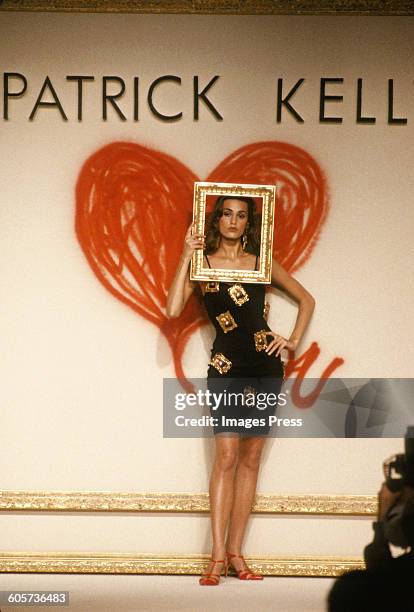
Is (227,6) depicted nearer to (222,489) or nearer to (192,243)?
(192,243)

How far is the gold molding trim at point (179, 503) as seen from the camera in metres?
4.28

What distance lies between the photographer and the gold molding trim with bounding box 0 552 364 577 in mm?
4266

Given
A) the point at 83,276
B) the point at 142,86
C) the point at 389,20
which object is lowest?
the point at 83,276

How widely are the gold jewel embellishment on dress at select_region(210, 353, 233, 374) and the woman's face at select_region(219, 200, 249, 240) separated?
57 centimetres

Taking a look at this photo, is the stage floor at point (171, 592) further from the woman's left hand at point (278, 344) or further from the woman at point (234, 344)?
the woman's left hand at point (278, 344)

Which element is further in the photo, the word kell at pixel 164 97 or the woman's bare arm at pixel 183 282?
the word kell at pixel 164 97

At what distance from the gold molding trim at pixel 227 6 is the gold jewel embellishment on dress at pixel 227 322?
147 centimetres

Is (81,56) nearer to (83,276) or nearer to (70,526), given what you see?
(83,276)

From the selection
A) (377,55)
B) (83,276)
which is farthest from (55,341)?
(377,55)

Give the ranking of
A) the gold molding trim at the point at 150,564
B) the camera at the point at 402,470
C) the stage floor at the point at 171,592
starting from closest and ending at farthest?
the camera at the point at 402,470, the stage floor at the point at 171,592, the gold molding trim at the point at 150,564

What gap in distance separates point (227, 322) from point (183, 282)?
0.92ft

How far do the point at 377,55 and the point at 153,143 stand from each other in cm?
117

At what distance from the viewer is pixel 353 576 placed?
5.78 ft

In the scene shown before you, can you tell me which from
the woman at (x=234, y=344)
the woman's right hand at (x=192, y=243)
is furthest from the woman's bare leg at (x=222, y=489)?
the woman's right hand at (x=192, y=243)
